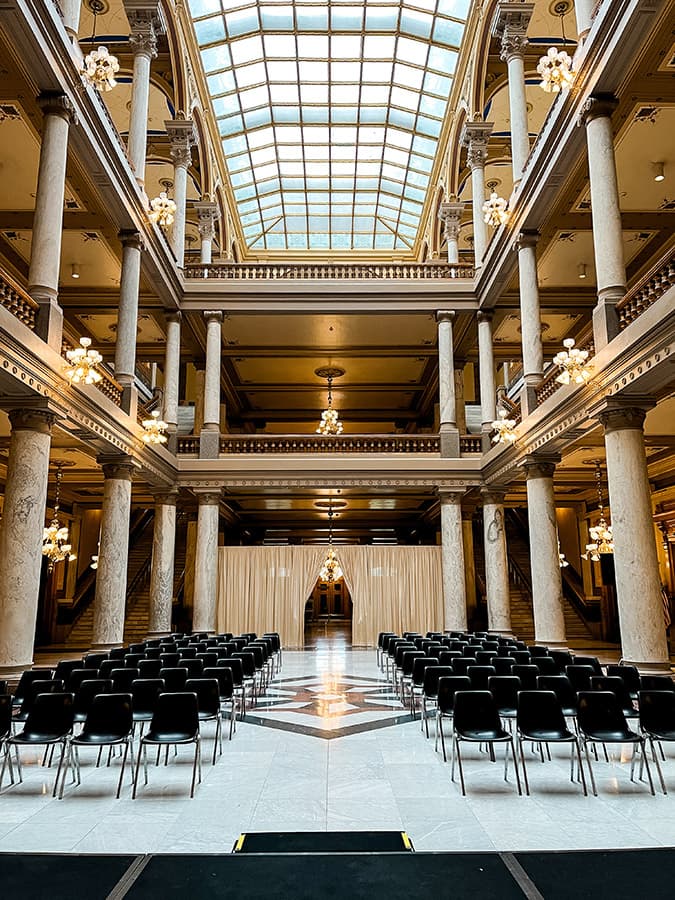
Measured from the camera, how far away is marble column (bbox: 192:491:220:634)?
1731 cm

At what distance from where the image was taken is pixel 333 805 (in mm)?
5203

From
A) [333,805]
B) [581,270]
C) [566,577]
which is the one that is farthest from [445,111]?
[333,805]

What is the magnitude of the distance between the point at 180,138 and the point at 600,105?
11808 millimetres

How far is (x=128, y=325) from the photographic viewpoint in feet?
45.3

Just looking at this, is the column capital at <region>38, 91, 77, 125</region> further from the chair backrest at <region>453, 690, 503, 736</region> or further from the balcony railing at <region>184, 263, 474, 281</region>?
the chair backrest at <region>453, 690, 503, 736</region>

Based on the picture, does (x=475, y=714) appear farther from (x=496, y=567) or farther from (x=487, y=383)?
(x=487, y=383)

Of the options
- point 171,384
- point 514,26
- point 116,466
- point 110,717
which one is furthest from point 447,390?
point 110,717

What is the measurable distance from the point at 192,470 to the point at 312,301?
584 centimetres

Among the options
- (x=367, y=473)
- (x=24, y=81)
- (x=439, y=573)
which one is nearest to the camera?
(x=24, y=81)

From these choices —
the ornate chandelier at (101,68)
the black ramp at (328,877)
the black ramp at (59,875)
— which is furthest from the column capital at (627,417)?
the black ramp at (59,875)

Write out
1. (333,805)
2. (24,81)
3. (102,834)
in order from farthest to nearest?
(24,81) < (333,805) < (102,834)

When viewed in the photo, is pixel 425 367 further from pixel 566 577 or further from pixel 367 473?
pixel 566 577

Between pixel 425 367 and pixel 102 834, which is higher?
pixel 425 367

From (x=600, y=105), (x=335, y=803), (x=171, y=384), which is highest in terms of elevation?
(x=600, y=105)
